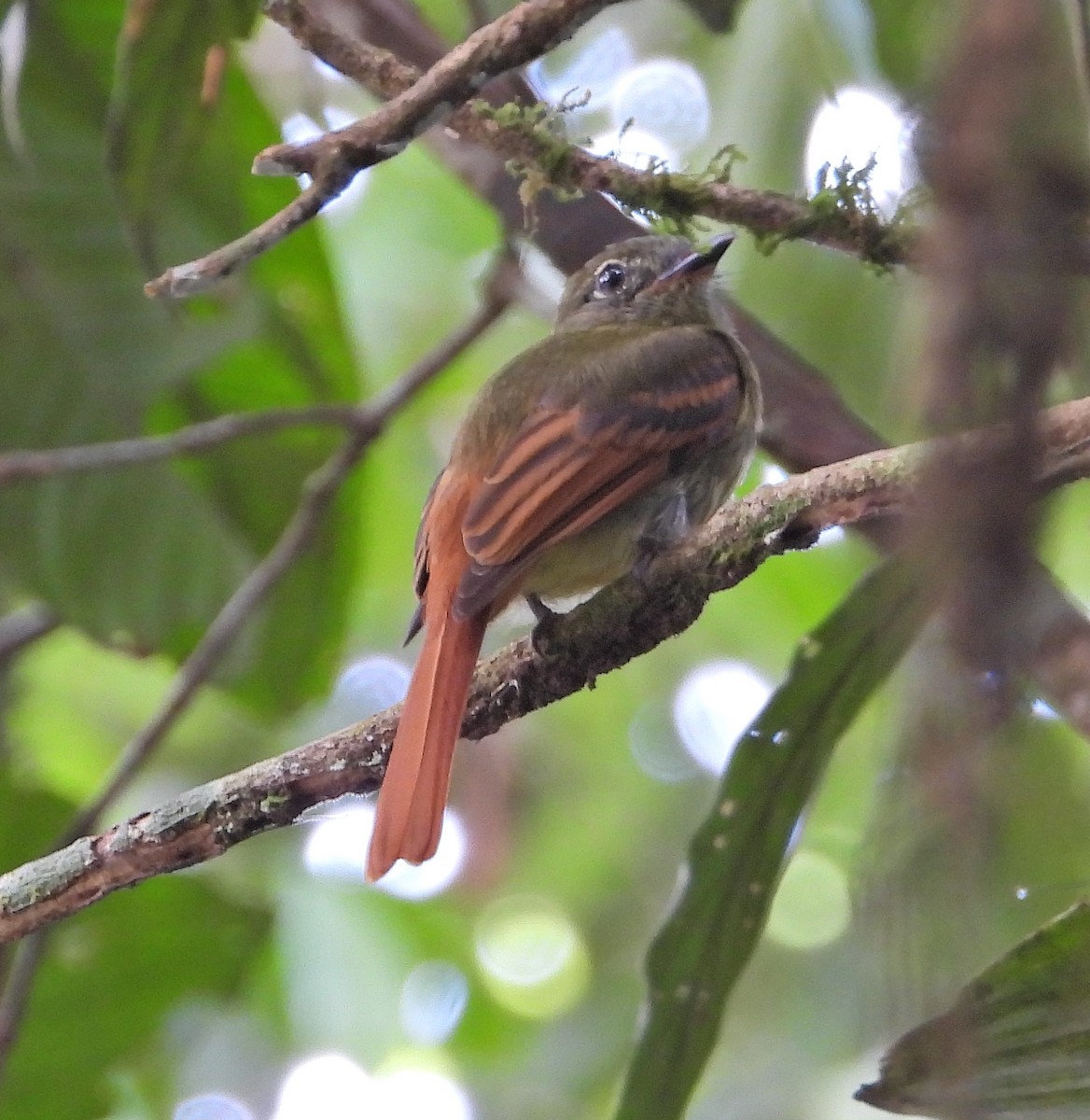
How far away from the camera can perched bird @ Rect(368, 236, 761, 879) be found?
2.46 m

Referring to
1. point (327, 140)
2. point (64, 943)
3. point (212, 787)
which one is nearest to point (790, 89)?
point (327, 140)

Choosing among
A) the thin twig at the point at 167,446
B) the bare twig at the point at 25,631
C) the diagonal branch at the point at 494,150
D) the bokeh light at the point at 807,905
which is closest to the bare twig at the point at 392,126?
the diagonal branch at the point at 494,150

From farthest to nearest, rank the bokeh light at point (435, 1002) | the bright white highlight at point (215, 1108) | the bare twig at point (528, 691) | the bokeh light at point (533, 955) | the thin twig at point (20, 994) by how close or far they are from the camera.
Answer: the bokeh light at point (533, 955) < the bokeh light at point (435, 1002) < the bright white highlight at point (215, 1108) < the thin twig at point (20, 994) < the bare twig at point (528, 691)

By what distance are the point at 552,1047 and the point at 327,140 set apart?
399cm

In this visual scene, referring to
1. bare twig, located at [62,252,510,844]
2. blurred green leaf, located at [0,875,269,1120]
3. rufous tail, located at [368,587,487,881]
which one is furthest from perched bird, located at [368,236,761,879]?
blurred green leaf, located at [0,875,269,1120]

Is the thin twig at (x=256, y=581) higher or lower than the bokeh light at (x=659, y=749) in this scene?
lower

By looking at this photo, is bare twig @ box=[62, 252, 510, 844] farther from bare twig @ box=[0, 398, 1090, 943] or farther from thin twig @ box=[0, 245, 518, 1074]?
bare twig @ box=[0, 398, 1090, 943]

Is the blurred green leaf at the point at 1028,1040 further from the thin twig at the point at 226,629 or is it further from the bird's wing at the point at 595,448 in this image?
the thin twig at the point at 226,629

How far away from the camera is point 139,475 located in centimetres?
404

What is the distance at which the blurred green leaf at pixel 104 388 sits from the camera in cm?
394

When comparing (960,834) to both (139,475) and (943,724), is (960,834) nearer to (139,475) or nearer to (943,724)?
(943,724)

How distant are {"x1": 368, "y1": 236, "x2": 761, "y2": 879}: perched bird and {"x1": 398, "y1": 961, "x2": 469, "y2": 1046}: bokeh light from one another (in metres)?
2.66

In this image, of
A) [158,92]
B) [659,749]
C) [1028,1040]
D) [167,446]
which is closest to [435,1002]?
[659,749]

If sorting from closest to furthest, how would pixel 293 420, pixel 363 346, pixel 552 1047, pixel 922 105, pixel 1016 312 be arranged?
pixel 1016 312 < pixel 922 105 < pixel 293 420 < pixel 552 1047 < pixel 363 346
